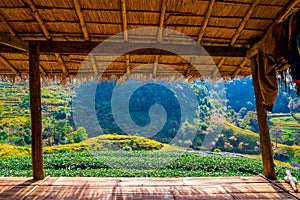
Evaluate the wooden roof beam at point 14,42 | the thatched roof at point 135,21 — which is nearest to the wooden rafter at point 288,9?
the thatched roof at point 135,21

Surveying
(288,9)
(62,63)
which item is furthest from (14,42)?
(288,9)

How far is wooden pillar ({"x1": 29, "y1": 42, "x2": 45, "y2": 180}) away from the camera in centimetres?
303

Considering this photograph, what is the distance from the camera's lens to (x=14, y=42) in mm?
2900

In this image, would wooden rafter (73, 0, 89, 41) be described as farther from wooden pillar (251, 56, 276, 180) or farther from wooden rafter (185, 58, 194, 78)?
wooden pillar (251, 56, 276, 180)

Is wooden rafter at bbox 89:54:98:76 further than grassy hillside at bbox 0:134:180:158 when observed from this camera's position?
No

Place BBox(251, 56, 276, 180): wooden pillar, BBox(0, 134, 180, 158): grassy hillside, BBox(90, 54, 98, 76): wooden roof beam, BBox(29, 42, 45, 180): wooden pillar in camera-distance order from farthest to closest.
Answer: BBox(0, 134, 180, 158): grassy hillside < BBox(90, 54, 98, 76): wooden roof beam < BBox(251, 56, 276, 180): wooden pillar < BBox(29, 42, 45, 180): wooden pillar

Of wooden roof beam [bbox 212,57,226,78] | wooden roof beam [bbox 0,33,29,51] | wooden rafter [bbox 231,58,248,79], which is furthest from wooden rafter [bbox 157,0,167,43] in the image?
wooden roof beam [bbox 0,33,29,51]

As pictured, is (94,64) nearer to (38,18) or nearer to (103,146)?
(38,18)

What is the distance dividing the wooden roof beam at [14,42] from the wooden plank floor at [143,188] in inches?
68.1

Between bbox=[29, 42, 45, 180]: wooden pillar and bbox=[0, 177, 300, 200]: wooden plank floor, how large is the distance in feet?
0.61

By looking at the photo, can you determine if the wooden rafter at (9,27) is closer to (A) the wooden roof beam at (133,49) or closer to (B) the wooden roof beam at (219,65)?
(A) the wooden roof beam at (133,49)

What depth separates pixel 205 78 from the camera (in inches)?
169

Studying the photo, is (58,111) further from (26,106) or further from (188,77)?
(188,77)

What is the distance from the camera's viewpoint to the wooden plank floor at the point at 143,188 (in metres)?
2.46
